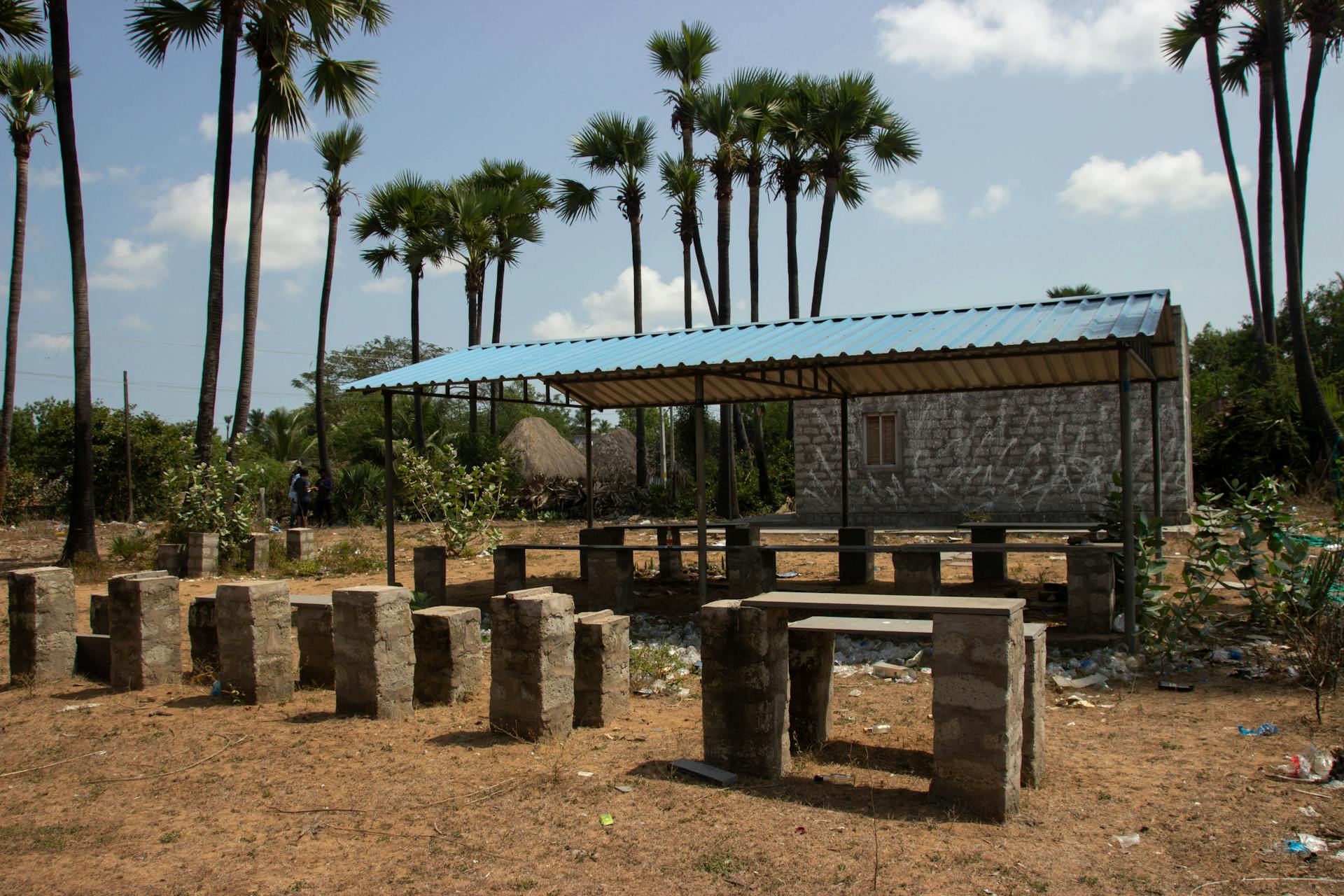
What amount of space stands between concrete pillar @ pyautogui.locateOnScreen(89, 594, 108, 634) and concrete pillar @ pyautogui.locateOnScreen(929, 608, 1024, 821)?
7121 mm

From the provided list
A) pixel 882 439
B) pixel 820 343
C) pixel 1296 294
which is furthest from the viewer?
pixel 882 439

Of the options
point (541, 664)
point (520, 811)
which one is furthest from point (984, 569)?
point (520, 811)

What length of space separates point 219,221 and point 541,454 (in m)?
13.9

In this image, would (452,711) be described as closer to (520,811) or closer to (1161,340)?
(520,811)

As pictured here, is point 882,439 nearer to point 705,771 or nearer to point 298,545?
point 298,545

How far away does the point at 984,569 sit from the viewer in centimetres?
1090

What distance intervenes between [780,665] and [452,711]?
8.39ft

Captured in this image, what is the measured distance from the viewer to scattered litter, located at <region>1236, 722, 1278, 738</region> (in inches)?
211

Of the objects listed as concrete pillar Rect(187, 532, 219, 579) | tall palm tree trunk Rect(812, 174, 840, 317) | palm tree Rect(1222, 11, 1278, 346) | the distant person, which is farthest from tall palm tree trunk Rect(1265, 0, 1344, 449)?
the distant person

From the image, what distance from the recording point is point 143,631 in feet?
23.4

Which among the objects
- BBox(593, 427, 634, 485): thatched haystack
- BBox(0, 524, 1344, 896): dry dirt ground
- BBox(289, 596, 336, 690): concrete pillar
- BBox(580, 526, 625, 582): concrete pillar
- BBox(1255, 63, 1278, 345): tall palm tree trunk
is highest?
BBox(1255, 63, 1278, 345): tall palm tree trunk

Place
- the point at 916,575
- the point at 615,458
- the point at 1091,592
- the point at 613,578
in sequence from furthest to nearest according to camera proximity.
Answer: the point at 615,458
the point at 613,578
the point at 916,575
the point at 1091,592

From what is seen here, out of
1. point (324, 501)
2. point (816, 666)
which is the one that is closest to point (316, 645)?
point (816, 666)

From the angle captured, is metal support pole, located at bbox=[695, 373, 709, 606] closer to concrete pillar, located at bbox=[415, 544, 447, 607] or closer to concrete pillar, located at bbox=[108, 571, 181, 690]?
concrete pillar, located at bbox=[415, 544, 447, 607]
